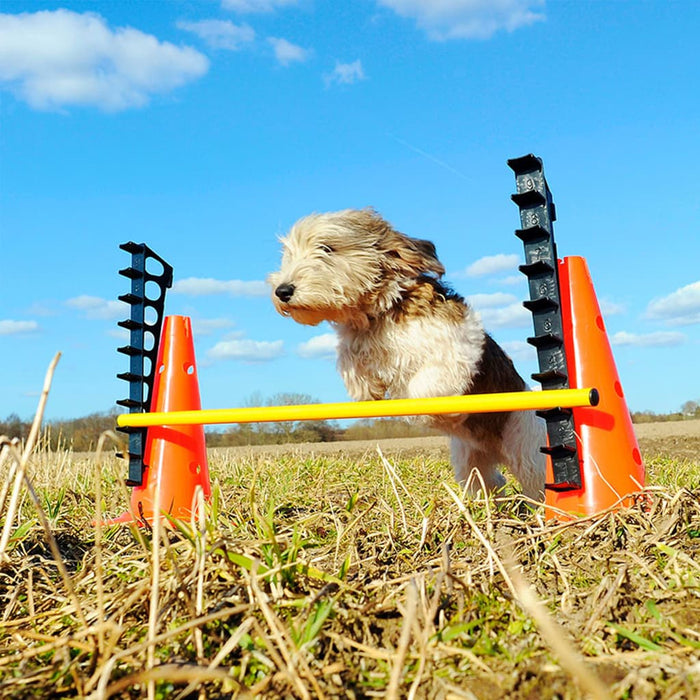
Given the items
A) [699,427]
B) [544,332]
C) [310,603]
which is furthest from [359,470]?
[699,427]

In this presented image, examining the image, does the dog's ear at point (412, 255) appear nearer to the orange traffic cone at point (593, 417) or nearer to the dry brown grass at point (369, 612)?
the orange traffic cone at point (593, 417)

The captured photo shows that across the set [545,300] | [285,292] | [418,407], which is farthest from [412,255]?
[418,407]

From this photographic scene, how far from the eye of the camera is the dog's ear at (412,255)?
4203mm

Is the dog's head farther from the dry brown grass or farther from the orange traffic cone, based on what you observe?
the dry brown grass

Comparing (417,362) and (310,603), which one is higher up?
(417,362)

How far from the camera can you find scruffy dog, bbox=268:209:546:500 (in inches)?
159

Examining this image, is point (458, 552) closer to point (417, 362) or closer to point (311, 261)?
point (417, 362)

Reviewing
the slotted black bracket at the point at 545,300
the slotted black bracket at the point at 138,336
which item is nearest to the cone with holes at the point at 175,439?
the slotted black bracket at the point at 138,336

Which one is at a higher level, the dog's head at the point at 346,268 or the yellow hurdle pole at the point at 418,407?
the dog's head at the point at 346,268

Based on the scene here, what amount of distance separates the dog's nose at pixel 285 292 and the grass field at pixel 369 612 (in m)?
1.53

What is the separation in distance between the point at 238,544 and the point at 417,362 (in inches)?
81.8

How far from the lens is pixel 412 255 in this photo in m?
4.22

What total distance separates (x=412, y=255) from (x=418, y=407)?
4.64 ft

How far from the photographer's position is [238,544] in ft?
7.28
